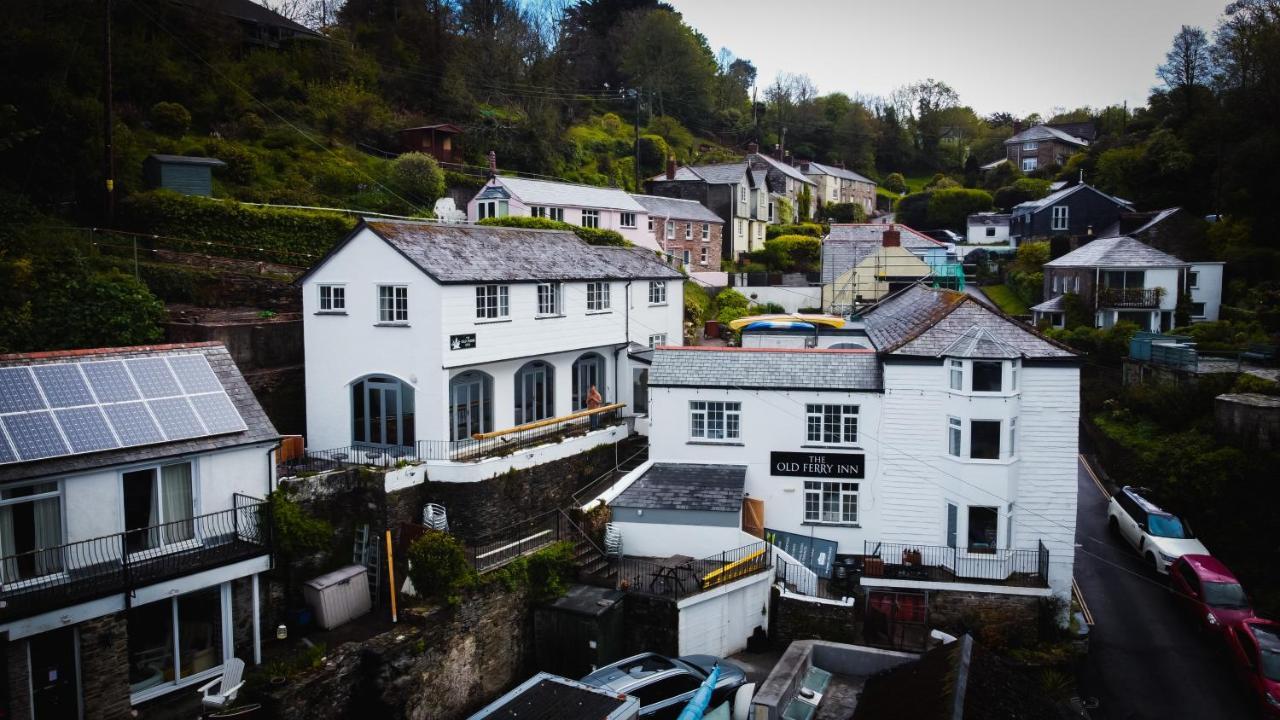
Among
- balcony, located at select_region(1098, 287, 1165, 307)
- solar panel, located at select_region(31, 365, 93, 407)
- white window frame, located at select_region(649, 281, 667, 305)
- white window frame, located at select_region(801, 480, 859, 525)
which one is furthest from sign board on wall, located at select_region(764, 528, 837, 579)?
balcony, located at select_region(1098, 287, 1165, 307)

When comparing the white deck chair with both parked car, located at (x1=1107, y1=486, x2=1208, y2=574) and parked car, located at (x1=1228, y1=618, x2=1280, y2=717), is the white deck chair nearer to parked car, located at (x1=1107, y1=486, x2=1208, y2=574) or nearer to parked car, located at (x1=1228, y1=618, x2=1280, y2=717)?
parked car, located at (x1=1228, y1=618, x2=1280, y2=717)

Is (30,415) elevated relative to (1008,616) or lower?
elevated

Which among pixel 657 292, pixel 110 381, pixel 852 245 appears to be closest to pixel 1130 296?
pixel 852 245

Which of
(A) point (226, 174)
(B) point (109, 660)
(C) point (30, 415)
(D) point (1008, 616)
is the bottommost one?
(D) point (1008, 616)

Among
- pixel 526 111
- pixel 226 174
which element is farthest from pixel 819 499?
pixel 526 111

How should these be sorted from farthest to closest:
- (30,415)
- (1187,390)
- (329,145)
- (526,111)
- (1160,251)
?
(526,111) < (329,145) < (1160,251) < (1187,390) < (30,415)

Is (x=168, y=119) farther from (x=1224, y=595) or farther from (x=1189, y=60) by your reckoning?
(x=1189, y=60)

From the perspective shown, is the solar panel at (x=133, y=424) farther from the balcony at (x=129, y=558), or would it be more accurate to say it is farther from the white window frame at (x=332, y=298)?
the white window frame at (x=332, y=298)

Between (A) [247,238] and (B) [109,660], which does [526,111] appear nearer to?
(A) [247,238]
